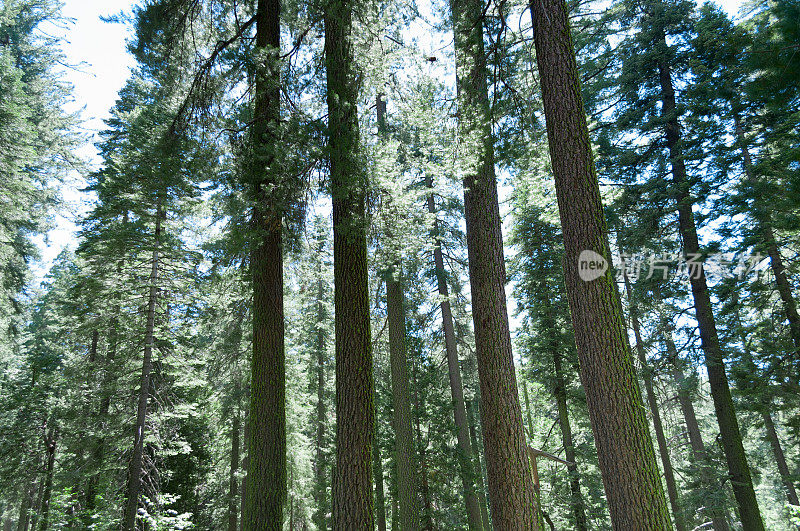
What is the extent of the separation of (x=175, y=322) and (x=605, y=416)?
11397mm

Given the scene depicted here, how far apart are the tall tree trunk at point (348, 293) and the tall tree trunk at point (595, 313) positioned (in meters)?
2.51

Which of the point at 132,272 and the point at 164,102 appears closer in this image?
the point at 164,102

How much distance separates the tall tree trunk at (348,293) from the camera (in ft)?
16.1

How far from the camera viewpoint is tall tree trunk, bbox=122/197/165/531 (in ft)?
30.1

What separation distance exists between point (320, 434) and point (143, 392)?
11731 millimetres

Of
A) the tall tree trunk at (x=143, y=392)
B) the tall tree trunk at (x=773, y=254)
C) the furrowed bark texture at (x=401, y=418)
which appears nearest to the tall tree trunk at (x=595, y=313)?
the furrowed bark texture at (x=401, y=418)

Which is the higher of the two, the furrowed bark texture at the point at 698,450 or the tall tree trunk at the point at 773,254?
the tall tree trunk at the point at 773,254

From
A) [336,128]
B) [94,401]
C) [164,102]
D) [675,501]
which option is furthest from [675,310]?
[94,401]

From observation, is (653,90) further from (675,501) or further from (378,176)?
(675,501)

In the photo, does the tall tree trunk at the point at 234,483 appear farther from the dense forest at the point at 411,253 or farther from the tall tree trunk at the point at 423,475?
the tall tree trunk at the point at 423,475

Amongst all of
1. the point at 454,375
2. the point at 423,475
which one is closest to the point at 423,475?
the point at 423,475

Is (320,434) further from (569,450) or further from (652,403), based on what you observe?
(652,403)

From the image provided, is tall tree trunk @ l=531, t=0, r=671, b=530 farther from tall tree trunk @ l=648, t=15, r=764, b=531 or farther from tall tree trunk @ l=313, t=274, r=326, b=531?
tall tree trunk @ l=313, t=274, r=326, b=531

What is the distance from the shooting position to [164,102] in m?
8.00
